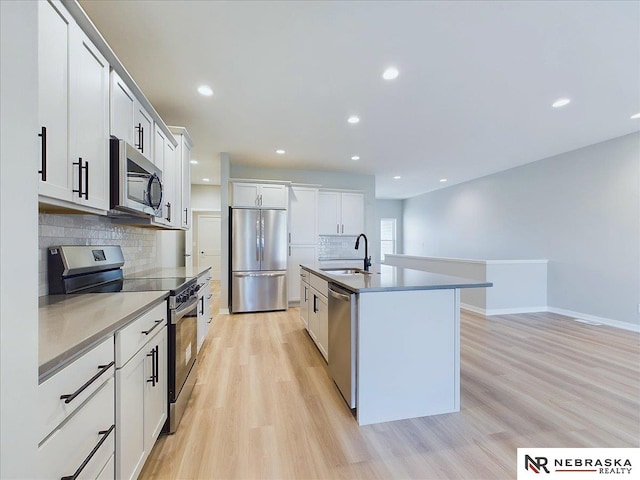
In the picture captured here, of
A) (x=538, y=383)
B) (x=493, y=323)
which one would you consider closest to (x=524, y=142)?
(x=493, y=323)

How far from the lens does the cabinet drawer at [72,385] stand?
73 cm

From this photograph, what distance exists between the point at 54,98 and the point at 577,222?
6340 millimetres

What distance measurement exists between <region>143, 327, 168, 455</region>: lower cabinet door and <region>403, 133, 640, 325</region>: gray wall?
569 centimetres

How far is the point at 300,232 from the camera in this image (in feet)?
17.6

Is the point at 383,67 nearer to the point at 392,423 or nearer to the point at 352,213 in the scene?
the point at 392,423

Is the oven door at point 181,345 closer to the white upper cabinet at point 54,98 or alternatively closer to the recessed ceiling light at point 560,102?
the white upper cabinet at point 54,98

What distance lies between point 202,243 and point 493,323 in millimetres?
6947

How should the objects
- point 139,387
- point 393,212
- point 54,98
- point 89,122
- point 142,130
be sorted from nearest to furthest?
point 54,98 → point 139,387 → point 89,122 → point 142,130 → point 393,212

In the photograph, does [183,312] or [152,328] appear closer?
[152,328]

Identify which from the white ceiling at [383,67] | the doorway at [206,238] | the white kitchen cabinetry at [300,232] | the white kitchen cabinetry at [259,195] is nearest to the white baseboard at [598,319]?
the white ceiling at [383,67]

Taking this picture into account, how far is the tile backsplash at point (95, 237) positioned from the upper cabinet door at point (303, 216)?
2.43 m

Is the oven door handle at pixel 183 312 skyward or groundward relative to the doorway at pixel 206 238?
groundward

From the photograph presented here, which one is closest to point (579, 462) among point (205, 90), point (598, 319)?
point (598, 319)

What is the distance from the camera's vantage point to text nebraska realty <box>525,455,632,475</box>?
59.7 inches
